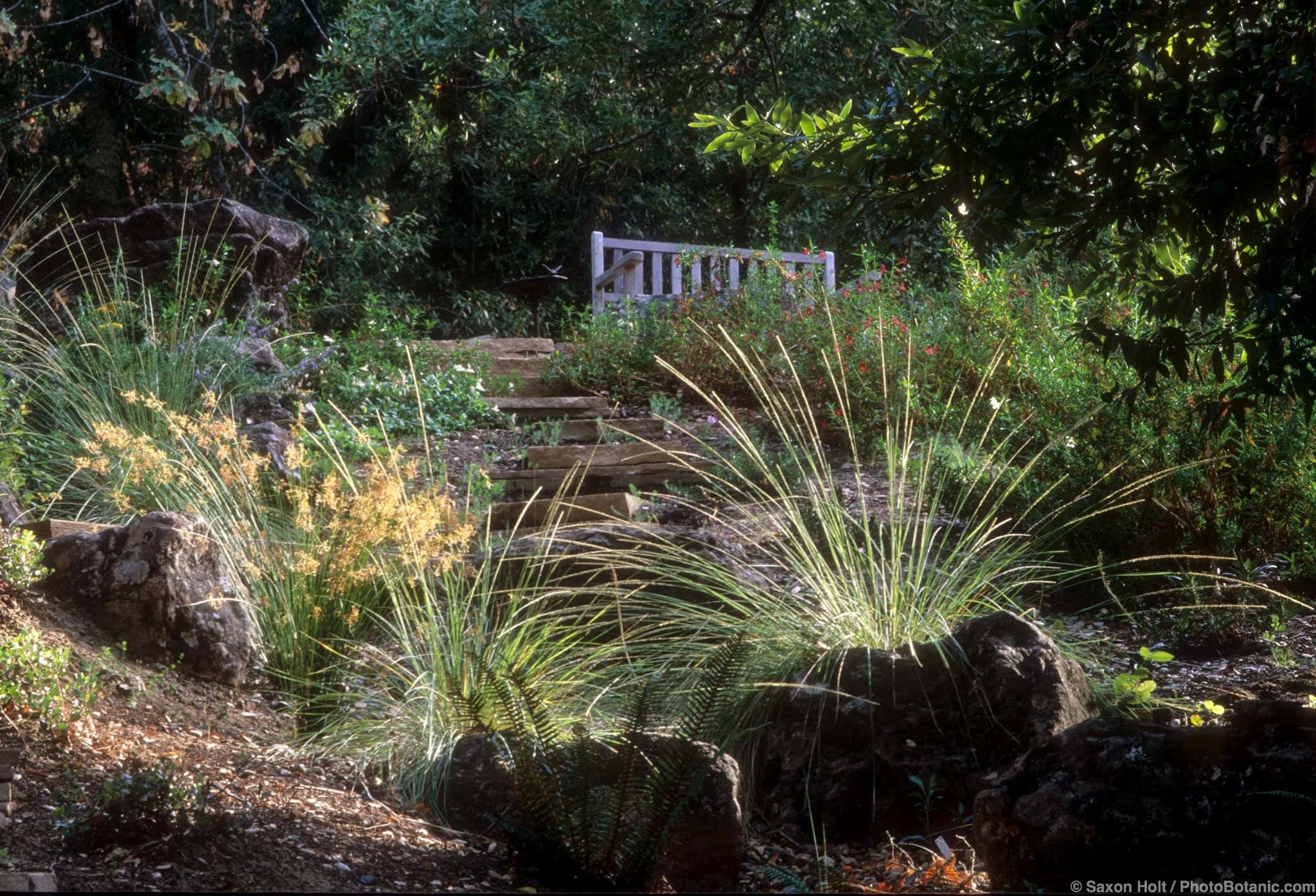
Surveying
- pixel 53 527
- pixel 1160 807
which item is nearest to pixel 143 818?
pixel 1160 807

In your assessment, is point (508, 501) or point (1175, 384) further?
point (508, 501)

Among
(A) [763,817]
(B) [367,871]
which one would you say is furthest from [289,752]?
(A) [763,817]

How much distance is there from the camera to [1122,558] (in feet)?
14.4

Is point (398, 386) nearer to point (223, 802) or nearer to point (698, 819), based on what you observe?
point (223, 802)

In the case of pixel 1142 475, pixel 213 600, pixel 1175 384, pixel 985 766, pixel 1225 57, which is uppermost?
pixel 1225 57

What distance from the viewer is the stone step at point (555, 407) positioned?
25.0 feet

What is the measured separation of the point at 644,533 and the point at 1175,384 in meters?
2.28

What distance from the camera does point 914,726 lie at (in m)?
2.99

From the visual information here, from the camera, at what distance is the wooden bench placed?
977 cm

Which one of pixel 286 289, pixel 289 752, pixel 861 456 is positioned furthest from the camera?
pixel 286 289

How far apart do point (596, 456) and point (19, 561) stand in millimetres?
3338

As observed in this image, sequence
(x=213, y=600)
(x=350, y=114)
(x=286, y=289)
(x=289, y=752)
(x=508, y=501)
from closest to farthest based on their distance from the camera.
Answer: (x=289, y=752) < (x=213, y=600) < (x=508, y=501) < (x=286, y=289) < (x=350, y=114)

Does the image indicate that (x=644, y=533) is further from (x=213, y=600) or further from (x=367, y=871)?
(x=367, y=871)

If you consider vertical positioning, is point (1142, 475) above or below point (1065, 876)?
above
